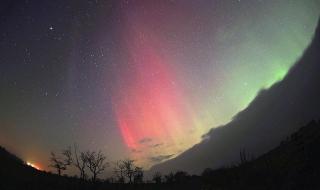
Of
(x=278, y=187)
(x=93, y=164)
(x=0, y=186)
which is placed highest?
(x=93, y=164)

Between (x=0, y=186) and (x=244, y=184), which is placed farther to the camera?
(x=0, y=186)

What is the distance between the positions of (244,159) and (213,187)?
30.0m

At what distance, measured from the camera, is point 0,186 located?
65250 mm

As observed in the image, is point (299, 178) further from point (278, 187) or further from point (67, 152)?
point (67, 152)

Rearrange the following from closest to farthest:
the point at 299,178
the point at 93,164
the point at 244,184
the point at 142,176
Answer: the point at 299,178 < the point at 244,184 < the point at 93,164 < the point at 142,176

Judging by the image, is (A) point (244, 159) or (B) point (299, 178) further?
(A) point (244, 159)

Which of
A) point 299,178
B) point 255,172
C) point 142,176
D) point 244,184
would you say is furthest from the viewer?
point 142,176

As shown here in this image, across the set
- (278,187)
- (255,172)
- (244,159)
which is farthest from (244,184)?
(244,159)

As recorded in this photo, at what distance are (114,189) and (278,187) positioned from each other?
57.3m

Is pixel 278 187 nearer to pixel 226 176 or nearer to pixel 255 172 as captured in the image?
pixel 255 172

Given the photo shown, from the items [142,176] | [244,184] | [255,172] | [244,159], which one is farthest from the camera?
[142,176]

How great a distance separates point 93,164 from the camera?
112062mm

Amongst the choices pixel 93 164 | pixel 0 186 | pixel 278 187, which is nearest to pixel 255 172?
pixel 278 187

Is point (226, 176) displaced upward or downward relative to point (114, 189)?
downward
